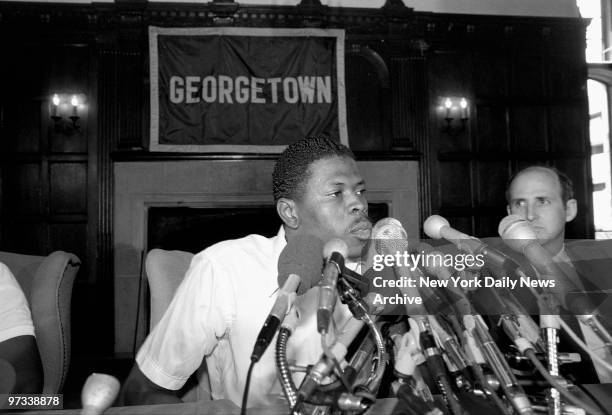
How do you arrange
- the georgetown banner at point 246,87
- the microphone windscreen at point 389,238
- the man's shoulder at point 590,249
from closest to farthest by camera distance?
the microphone windscreen at point 389,238
the man's shoulder at point 590,249
the georgetown banner at point 246,87

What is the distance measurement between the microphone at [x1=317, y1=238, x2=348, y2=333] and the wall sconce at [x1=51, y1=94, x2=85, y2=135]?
4284 mm

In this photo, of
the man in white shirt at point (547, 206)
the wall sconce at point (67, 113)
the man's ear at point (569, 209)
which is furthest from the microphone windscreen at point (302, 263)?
the wall sconce at point (67, 113)

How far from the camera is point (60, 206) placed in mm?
4562

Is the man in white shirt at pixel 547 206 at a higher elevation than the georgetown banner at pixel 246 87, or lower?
lower

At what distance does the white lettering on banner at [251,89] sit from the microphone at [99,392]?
3931 mm

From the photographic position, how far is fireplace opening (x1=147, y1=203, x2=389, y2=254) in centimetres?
468

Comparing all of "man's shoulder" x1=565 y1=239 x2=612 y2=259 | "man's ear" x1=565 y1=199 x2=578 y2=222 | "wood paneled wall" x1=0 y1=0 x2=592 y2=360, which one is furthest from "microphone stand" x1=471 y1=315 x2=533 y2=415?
"wood paneled wall" x1=0 y1=0 x2=592 y2=360

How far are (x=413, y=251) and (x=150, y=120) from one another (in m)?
4.02

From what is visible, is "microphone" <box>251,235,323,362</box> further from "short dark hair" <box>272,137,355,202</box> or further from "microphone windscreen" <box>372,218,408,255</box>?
"short dark hair" <box>272,137,355,202</box>

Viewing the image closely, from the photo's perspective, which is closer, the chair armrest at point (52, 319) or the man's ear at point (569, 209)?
the chair armrest at point (52, 319)

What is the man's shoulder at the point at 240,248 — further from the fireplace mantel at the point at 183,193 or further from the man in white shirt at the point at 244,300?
the fireplace mantel at the point at 183,193

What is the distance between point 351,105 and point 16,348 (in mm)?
3837

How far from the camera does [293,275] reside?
2.73ft

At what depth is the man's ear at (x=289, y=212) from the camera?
1537 mm
